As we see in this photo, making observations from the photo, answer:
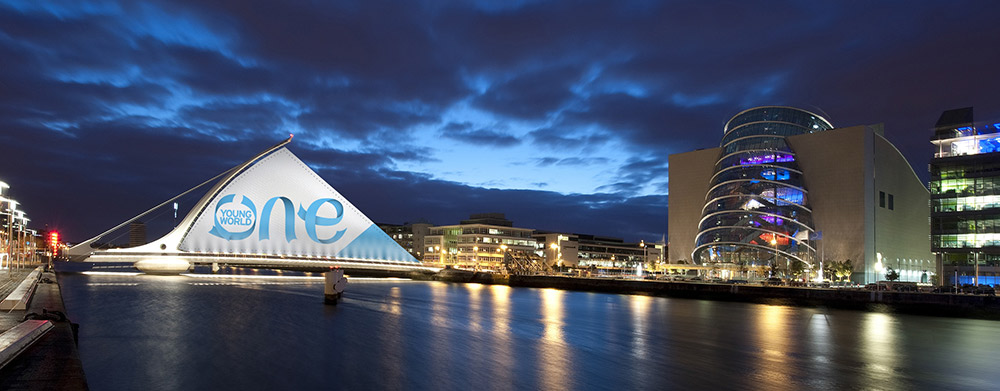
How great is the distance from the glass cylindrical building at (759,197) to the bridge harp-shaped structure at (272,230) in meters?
37.6

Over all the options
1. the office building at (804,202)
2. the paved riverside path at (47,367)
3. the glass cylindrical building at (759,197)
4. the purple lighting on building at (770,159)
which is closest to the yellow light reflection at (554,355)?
the paved riverside path at (47,367)

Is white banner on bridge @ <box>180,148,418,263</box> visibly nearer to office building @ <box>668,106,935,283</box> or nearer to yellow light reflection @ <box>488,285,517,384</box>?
office building @ <box>668,106,935,283</box>

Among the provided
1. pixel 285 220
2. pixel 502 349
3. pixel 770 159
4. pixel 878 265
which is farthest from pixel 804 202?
pixel 502 349

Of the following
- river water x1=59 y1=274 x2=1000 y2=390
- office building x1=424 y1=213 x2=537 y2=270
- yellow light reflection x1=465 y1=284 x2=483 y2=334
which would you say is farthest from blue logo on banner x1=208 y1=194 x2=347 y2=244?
office building x1=424 y1=213 x2=537 y2=270

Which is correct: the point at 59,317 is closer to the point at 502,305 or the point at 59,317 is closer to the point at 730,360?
the point at 730,360

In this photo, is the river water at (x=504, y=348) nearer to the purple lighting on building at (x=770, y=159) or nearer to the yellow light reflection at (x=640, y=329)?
the yellow light reflection at (x=640, y=329)

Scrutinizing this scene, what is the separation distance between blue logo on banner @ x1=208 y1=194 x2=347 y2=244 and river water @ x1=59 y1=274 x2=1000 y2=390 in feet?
109

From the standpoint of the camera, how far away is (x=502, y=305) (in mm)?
46094

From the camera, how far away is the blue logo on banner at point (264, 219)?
7419 cm

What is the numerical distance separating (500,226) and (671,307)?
297 ft

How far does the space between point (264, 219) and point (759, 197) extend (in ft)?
195

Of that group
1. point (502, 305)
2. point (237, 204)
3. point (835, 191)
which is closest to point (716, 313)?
point (502, 305)

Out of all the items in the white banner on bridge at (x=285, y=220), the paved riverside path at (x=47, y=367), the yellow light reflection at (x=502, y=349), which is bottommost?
the yellow light reflection at (x=502, y=349)

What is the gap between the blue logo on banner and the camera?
7419 centimetres
